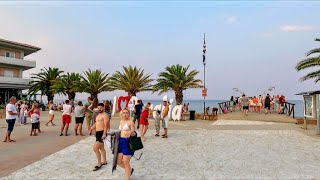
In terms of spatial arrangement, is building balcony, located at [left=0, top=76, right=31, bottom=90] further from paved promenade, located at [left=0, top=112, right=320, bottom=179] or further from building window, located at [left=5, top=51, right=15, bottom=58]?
paved promenade, located at [left=0, top=112, right=320, bottom=179]

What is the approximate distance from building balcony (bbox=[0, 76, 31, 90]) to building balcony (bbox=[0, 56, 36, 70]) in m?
2.18

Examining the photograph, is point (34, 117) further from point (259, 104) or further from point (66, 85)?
point (66, 85)

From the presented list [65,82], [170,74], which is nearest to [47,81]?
[65,82]

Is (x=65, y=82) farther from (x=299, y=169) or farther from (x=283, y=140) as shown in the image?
(x=299, y=169)

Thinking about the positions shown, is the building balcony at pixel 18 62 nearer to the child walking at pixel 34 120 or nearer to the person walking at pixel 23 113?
the person walking at pixel 23 113

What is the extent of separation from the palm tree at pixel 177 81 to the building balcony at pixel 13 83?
2334cm

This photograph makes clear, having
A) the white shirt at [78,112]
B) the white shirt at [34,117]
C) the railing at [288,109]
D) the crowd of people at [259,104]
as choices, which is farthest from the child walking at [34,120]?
the railing at [288,109]

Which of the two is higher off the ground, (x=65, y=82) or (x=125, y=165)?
(x=65, y=82)

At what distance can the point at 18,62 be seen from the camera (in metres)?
42.9

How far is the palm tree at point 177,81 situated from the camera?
30953 mm

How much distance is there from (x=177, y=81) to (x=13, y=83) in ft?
85.7

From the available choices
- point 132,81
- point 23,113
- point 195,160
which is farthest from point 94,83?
point 195,160

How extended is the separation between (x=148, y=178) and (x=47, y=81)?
4309 centimetres

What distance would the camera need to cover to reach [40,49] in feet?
159
